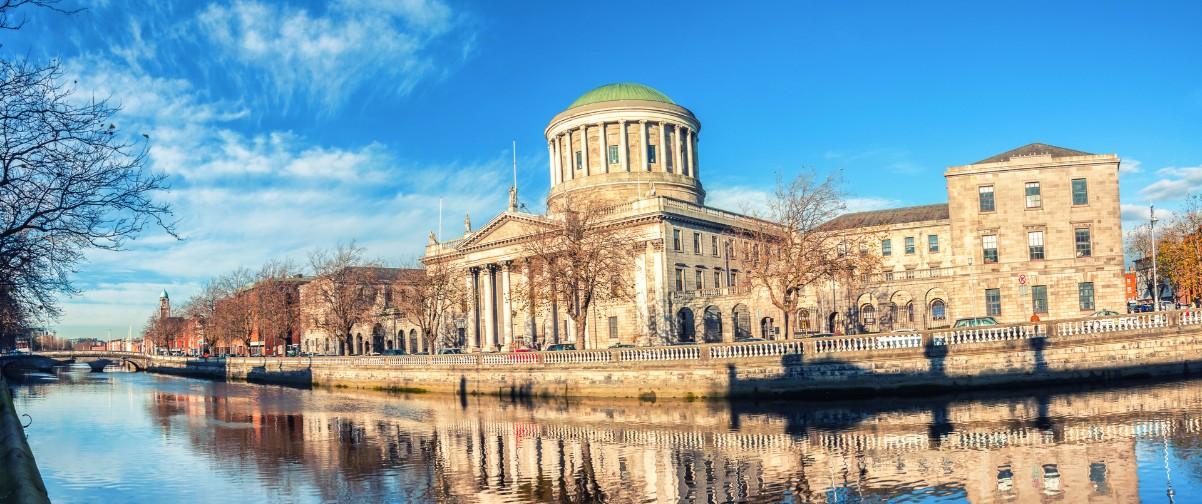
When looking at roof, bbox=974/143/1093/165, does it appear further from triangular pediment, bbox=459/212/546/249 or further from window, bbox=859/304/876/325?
triangular pediment, bbox=459/212/546/249

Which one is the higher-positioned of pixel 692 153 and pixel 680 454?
pixel 692 153

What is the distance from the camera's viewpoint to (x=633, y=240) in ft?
224

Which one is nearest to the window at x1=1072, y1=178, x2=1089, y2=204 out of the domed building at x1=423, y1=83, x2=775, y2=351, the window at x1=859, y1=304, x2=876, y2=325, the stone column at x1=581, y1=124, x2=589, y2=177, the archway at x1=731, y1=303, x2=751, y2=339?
the window at x1=859, y1=304, x2=876, y2=325

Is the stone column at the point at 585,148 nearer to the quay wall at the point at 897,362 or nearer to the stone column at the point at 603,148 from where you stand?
the stone column at the point at 603,148

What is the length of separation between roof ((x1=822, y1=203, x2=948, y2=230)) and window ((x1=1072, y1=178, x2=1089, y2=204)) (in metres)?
26.0

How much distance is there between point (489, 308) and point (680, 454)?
206 ft

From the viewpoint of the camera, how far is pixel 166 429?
36688mm

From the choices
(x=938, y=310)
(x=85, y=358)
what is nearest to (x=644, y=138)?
(x=938, y=310)

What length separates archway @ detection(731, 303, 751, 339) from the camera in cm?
6719

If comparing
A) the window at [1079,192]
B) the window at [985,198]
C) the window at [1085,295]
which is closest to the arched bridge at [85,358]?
the window at [985,198]

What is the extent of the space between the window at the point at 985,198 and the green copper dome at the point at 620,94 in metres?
42.7

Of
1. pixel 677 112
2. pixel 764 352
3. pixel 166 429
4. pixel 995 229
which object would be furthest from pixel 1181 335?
pixel 677 112

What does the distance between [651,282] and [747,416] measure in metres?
39.6

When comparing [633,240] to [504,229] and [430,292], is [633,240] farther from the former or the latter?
[430,292]
